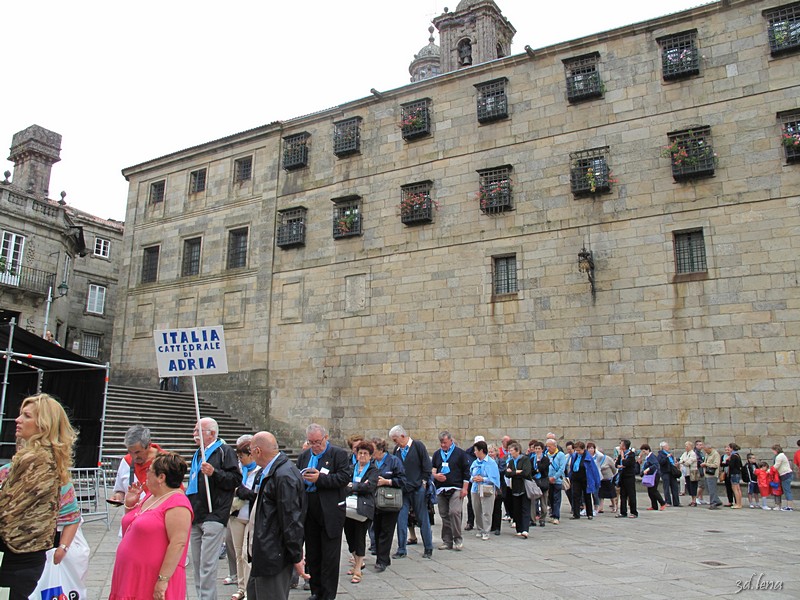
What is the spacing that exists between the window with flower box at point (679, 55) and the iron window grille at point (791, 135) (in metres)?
2.80

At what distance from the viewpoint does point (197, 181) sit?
91.1ft

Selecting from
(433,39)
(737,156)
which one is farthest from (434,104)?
(433,39)

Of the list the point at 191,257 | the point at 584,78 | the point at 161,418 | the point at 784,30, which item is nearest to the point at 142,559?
the point at 161,418

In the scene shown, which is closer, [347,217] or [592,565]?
[592,565]

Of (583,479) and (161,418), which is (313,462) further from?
(161,418)

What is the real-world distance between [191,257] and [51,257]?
8.43 meters

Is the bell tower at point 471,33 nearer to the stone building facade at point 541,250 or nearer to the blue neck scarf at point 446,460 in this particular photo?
the stone building facade at point 541,250

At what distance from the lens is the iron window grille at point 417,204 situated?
70.0ft

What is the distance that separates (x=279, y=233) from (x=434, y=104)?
7536 millimetres

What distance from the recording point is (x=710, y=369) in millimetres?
16594

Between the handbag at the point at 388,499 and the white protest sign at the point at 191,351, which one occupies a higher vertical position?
the white protest sign at the point at 191,351

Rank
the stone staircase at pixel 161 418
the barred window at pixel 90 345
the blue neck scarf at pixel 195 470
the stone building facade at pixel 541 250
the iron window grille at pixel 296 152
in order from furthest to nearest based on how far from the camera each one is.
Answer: the barred window at pixel 90 345, the iron window grille at pixel 296 152, the stone staircase at pixel 161 418, the stone building facade at pixel 541 250, the blue neck scarf at pixel 195 470

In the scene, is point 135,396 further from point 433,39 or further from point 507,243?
point 433,39

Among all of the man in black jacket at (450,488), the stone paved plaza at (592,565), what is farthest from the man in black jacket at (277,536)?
the man in black jacket at (450,488)
